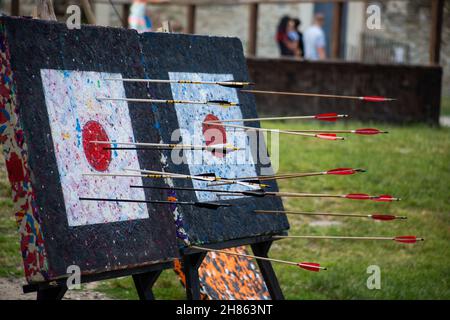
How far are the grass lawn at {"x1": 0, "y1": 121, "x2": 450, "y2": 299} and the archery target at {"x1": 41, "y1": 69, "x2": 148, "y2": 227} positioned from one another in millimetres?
1817

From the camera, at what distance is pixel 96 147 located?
3941 millimetres

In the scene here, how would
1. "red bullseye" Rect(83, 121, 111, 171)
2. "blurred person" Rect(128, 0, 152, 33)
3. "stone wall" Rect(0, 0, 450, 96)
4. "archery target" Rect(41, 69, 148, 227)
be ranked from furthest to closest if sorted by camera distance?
"stone wall" Rect(0, 0, 450, 96) < "blurred person" Rect(128, 0, 152, 33) < "red bullseye" Rect(83, 121, 111, 171) < "archery target" Rect(41, 69, 148, 227)

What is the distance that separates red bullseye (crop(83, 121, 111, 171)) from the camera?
390cm

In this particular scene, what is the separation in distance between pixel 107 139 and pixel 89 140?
0.12 meters

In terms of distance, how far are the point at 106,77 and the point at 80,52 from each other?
17 centimetres

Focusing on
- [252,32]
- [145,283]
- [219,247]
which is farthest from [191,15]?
[145,283]

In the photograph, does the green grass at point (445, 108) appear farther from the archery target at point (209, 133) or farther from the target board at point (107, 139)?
the target board at point (107, 139)

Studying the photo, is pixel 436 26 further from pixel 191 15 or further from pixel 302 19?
pixel 302 19

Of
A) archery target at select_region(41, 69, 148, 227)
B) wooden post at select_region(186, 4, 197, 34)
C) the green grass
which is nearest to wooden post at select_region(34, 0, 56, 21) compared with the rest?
archery target at select_region(41, 69, 148, 227)

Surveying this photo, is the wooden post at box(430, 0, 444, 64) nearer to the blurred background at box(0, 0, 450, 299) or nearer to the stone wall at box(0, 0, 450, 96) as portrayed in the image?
the blurred background at box(0, 0, 450, 299)

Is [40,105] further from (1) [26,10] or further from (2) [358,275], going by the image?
(1) [26,10]

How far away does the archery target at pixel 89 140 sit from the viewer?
375 cm

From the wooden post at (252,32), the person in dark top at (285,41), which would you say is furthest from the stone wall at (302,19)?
the wooden post at (252,32)

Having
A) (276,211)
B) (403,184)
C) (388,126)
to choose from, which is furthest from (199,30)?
(276,211)
